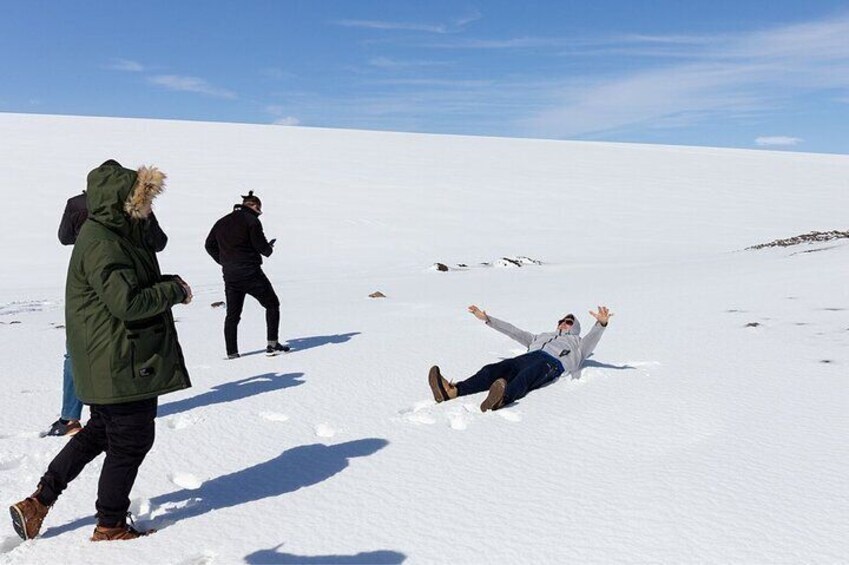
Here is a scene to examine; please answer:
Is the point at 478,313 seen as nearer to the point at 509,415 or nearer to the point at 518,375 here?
the point at 518,375

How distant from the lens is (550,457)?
4.12 meters

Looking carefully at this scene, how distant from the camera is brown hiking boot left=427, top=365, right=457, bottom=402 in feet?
17.0

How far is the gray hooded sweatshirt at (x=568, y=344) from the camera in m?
5.69

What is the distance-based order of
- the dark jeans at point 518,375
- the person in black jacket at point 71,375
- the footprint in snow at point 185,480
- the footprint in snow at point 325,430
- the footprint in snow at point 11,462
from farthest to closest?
the dark jeans at point 518,375 → the footprint in snow at point 325,430 → the person in black jacket at point 71,375 → the footprint in snow at point 11,462 → the footprint in snow at point 185,480

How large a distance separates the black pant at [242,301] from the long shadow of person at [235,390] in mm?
864

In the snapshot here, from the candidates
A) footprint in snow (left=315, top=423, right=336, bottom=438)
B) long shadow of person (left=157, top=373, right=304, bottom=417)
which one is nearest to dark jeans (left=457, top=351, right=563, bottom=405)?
footprint in snow (left=315, top=423, right=336, bottom=438)

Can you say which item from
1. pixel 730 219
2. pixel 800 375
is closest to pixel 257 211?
pixel 800 375

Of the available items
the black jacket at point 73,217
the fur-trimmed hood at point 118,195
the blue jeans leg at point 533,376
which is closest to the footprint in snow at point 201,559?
the fur-trimmed hood at point 118,195

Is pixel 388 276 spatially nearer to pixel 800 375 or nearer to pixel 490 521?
pixel 800 375

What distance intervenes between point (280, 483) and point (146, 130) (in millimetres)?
49153

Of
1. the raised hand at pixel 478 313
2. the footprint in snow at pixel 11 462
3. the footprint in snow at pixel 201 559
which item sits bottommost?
the footprint in snow at pixel 201 559

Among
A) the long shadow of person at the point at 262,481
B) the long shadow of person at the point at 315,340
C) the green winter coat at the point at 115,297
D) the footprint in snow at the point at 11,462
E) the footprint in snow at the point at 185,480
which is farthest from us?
the long shadow of person at the point at 315,340

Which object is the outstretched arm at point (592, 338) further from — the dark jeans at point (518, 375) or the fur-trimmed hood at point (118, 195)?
the fur-trimmed hood at point (118, 195)

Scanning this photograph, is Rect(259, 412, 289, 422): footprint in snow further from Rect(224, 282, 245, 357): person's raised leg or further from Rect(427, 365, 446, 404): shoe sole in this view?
Rect(224, 282, 245, 357): person's raised leg
